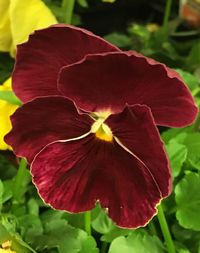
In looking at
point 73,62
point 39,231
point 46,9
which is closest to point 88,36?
point 73,62

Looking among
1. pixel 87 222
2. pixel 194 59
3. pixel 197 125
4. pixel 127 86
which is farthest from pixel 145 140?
pixel 194 59

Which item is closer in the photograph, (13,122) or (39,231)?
(13,122)

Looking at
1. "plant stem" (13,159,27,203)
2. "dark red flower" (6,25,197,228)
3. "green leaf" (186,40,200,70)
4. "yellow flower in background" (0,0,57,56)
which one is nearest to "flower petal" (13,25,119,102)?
"dark red flower" (6,25,197,228)

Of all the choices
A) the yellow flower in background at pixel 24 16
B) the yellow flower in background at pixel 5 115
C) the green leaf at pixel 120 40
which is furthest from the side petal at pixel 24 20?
the green leaf at pixel 120 40

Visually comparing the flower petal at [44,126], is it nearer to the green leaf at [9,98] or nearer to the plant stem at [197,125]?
the green leaf at [9,98]

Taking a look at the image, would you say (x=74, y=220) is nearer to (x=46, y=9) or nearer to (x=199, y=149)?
(x=199, y=149)

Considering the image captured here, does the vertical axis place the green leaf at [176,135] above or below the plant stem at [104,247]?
above

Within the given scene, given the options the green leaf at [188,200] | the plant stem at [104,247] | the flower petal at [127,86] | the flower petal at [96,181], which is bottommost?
the plant stem at [104,247]
